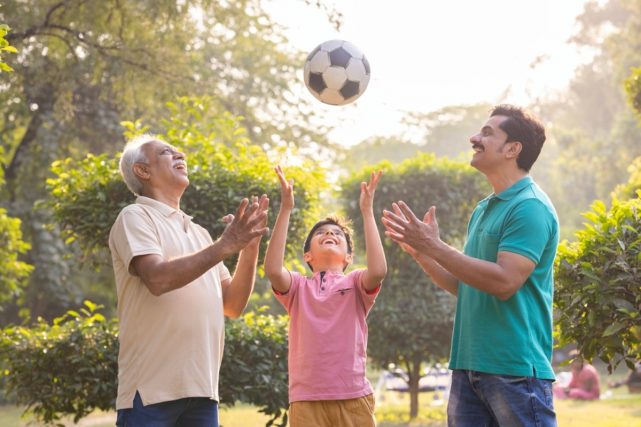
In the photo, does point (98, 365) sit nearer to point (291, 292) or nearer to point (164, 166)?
point (291, 292)

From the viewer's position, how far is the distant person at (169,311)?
3459 millimetres

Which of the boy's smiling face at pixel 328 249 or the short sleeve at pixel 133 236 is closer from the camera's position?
the short sleeve at pixel 133 236

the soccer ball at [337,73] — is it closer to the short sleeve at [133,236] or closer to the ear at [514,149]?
the ear at [514,149]

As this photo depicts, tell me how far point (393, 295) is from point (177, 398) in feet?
27.1

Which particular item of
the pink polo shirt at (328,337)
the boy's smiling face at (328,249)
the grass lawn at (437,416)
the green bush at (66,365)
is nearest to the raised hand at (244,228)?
the pink polo shirt at (328,337)

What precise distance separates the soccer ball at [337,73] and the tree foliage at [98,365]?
2.43 meters

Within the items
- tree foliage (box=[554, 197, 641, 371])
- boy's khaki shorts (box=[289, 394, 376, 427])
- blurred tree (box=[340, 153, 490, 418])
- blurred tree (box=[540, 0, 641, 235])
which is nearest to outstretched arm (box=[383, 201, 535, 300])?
boy's khaki shorts (box=[289, 394, 376, 427])

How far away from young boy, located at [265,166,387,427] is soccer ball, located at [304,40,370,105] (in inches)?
66.9

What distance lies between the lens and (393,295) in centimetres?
1159

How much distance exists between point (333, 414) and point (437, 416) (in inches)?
337

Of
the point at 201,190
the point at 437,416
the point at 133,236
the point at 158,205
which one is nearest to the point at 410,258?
the point at 437,416

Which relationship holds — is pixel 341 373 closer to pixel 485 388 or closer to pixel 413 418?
pixel 485 388

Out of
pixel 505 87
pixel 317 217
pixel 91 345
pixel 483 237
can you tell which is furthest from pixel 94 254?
pixel 505 87

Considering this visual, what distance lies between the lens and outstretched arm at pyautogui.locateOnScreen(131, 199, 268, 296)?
342 centimetres
